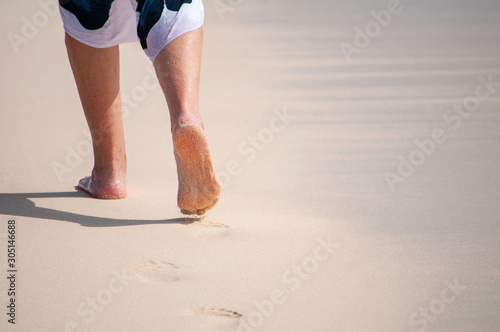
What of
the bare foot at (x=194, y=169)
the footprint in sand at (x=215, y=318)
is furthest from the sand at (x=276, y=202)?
the bare foot at (x=194, y=169)

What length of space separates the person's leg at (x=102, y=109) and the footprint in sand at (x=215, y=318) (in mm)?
847

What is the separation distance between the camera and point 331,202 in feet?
7.43

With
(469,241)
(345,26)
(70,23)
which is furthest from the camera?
(345,26)

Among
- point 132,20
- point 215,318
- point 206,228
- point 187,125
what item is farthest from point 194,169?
point 132,20

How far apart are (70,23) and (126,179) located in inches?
23.5

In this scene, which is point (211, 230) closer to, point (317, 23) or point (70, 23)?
point (70, 23)

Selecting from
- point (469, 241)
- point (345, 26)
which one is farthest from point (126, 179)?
point (345, 26)

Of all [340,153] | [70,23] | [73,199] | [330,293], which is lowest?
[330,293]

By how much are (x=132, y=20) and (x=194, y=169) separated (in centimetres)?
62

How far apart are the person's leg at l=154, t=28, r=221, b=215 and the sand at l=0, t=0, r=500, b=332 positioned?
155mm

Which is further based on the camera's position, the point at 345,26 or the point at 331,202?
the point at 345,26

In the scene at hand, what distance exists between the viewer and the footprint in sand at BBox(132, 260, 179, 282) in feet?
5.46

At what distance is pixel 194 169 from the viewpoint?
1822 millimetres

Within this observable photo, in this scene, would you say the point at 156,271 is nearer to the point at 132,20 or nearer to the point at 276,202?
the point at 276,202
